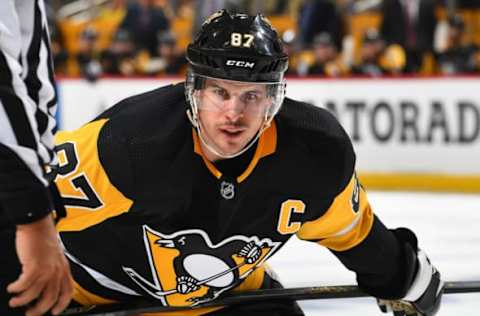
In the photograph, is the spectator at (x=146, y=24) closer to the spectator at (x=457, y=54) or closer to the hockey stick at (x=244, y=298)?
the spectator at (x=457, y=54)

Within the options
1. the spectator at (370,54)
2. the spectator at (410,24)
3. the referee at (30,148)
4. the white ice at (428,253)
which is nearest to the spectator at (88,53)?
the spectator at (370,54)

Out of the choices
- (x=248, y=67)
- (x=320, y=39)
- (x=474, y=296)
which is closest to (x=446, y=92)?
(x=320, y=39)

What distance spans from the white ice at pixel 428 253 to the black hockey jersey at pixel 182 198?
29.4 inches

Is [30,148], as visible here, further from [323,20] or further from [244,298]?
[323,20]

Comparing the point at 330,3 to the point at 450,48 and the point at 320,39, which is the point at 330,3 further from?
the point at 450,48

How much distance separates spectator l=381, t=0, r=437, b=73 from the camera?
8.11 metres

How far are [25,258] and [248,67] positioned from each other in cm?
85

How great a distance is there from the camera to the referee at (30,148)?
1.47 m

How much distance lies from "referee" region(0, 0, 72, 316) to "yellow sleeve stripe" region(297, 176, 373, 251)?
0.91 meters

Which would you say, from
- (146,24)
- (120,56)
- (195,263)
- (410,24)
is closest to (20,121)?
(195,263)

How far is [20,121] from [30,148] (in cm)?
4

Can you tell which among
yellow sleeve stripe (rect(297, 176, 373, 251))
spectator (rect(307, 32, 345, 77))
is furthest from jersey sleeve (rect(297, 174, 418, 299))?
spectator (rect(307, 32, 345, 77))

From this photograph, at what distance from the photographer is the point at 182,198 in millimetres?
2232

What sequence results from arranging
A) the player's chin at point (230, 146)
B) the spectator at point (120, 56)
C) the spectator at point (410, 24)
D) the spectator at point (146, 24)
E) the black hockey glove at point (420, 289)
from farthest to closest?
the spectator at point (146, 24), the spectator at point (120, 56), the spectator at point (410, 24), the black hockey glove at point (420, 289), the player's chin at point (230, 146)
